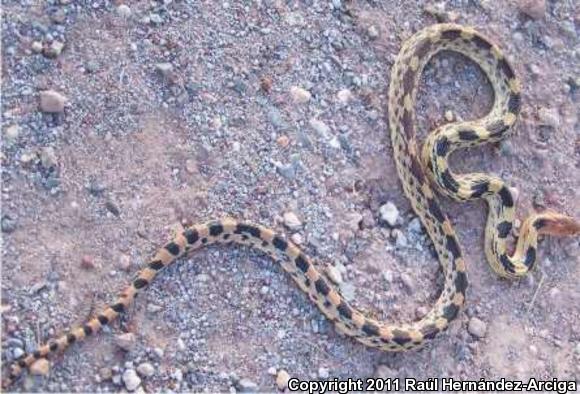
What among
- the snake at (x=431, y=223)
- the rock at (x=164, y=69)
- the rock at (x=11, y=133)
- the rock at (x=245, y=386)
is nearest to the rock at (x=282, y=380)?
the rock at (x=245, y=386)

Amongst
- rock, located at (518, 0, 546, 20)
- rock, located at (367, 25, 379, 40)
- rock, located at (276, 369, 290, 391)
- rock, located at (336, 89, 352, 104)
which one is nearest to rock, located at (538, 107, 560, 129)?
rock, located at (518, 0, 546, 20)

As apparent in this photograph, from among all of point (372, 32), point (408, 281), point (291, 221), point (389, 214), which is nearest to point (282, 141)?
point (291, 221)

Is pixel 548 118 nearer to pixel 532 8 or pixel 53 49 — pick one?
pixel 532 8

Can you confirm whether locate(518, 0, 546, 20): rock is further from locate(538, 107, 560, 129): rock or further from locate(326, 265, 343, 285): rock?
locate(326, 265, 343, 285): rock

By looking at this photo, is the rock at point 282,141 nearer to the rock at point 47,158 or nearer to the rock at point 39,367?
the rock at point 47,158

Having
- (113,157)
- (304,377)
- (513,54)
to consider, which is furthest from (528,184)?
(113,157)

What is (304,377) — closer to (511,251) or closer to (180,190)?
(180,190)
